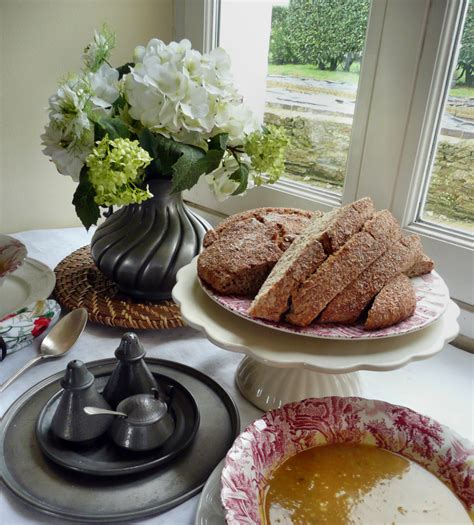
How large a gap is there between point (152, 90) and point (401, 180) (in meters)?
0.48

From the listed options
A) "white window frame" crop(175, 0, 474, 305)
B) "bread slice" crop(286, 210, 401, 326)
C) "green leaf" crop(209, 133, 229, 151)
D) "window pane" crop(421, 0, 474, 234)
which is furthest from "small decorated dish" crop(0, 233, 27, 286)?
"window pane" crop(421, 0, 474, 234)

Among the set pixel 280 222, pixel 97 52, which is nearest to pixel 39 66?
pixel 97 52

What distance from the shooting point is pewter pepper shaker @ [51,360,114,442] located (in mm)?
555

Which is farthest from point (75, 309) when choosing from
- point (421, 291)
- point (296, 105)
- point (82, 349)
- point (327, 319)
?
point (296, 105)

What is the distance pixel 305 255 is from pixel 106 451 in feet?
1.10

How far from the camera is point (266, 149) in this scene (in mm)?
850

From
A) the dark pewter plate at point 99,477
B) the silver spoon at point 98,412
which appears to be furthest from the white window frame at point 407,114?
the silver spoon at point 98,412

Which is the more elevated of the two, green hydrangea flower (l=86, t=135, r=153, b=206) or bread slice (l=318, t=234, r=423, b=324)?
green hydrangea flower (l=86, t=135, r=153, b=206)

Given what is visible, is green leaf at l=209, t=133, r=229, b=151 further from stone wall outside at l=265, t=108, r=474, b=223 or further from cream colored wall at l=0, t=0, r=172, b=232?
cream colored wall at l=0, t=0, r=172, b=232

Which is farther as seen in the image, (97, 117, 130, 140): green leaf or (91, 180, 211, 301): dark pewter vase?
(91, 180, 211, 301): dark pewter vase

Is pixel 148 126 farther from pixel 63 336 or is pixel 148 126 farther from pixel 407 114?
pixel 407 114

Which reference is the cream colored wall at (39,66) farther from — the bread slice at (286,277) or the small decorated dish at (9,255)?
the bread slice at (286,277)

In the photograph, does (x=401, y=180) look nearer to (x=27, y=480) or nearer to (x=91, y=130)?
(x=91, y=130)

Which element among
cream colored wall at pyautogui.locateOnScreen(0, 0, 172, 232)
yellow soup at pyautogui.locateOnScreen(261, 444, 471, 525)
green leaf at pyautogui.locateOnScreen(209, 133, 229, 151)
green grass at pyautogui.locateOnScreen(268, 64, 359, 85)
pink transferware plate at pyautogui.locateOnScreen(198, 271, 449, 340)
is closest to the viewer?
yellow soup at pyautogui.locateOnScreen(261, 444, 471, 525)
